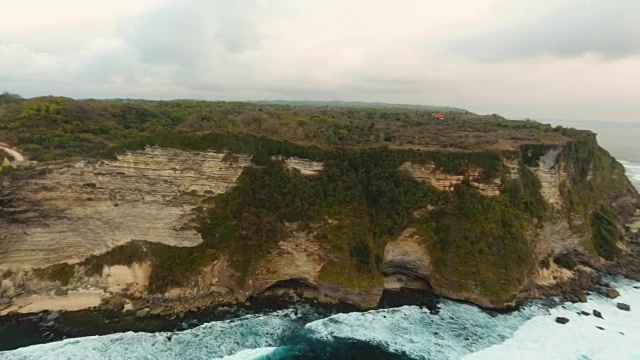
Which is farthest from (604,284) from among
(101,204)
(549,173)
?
(101,204)

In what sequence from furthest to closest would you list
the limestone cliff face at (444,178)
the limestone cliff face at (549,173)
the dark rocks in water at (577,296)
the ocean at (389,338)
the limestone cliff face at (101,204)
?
the limestone cliff face at (549,173), the limestone cliff face at (444,178), the dark rocks in water at (577,296), the limestone cliff face at (101,204), the ocean at (389,338)

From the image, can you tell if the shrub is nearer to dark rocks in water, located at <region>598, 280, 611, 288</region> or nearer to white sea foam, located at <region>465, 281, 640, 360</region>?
dark rocks in water, located at <region>598, 280, 611, 288</region>

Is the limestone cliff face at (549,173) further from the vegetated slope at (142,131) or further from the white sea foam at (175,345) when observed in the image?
the white sea foam at (175,345)

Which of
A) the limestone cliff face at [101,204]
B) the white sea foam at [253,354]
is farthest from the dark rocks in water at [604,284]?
the limestone cliff face at [101,204]

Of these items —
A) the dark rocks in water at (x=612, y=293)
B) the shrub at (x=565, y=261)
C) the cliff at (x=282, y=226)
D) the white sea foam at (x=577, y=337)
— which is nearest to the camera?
the white sea foam at (x=577, y=337)

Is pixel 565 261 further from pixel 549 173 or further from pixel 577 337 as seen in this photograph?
pixel 577 337

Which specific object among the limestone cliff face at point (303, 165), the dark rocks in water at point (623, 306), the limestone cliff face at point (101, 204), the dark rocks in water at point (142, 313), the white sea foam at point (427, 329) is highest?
the limestone cliff face at point (303, 165)

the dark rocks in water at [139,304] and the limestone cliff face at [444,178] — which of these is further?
the limestone cliff face at [444,178]
